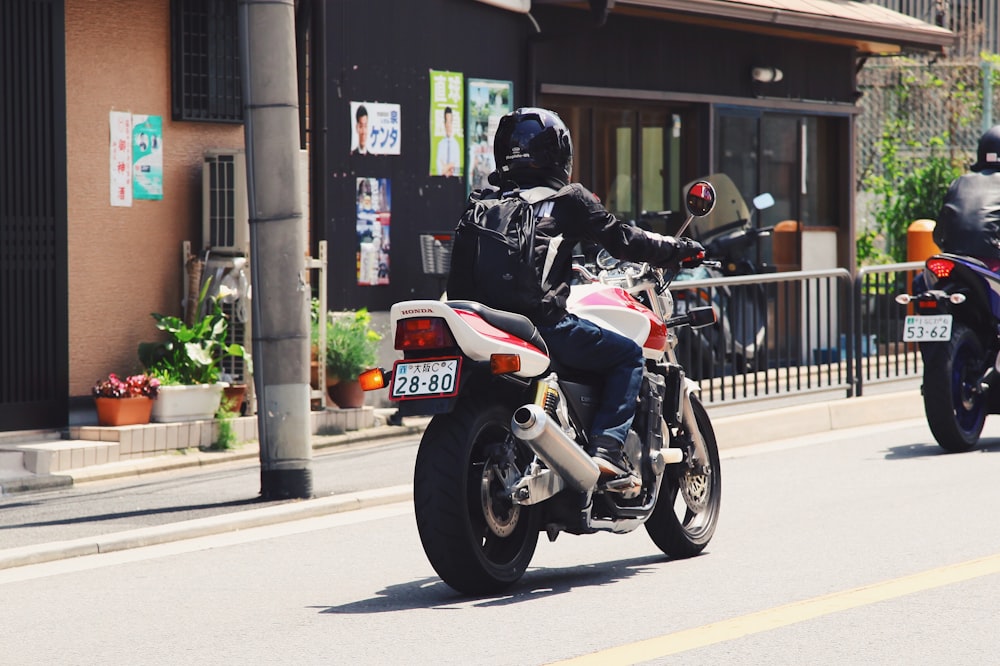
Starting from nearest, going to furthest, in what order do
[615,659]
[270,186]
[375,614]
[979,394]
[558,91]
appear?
[615,659] < [375,614] < [270,186] < [979,394] < [558,91]

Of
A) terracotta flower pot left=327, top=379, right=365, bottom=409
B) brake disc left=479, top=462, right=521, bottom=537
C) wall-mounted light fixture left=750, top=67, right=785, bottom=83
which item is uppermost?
wall-mounted light fixture left=750, top=67, right=785, bottom=83

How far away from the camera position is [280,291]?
395 inches

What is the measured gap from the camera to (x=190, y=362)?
12.5m

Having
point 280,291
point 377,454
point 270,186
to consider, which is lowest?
point 377,454

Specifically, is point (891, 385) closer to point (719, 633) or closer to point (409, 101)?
point (409, 101)

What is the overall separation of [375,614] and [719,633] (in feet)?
4.61

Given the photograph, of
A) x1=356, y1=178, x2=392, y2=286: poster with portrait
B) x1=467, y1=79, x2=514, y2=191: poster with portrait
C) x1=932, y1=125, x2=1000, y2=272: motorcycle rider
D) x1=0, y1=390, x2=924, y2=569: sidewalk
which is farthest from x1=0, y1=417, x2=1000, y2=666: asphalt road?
x1=467, y1=79, x2=514, y2=191: poster with portrait

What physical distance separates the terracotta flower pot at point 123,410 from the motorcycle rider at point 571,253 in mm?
5443

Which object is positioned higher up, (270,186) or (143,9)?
(143,9)

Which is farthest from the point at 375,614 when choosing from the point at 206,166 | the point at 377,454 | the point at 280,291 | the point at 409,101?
the point at 409,101

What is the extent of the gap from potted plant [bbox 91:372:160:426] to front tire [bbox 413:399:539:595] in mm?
5690

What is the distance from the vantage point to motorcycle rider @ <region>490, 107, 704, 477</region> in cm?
712

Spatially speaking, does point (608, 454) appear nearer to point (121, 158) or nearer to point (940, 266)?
point (940, 266)

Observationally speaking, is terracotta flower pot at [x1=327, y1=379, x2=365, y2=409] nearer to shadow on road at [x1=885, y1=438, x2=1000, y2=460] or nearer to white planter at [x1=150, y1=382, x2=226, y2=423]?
white planter at [x1=150, y1=382, x2=226, y2=423]
